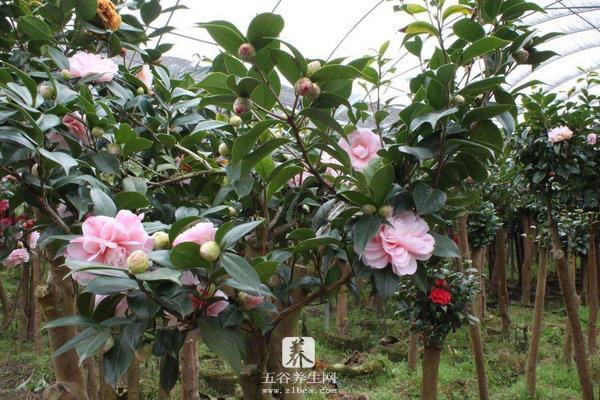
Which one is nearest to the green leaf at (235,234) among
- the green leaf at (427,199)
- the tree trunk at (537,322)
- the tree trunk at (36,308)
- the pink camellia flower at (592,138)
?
the green leaf at (427,199)

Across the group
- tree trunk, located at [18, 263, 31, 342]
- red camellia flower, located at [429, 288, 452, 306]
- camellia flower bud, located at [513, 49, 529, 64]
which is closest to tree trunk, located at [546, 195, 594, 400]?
red camellia flower, located at [429, 288, 452, 306]

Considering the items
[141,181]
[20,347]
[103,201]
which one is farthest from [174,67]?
[20,347]

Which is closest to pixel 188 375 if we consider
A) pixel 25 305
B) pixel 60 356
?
pixel 60 356

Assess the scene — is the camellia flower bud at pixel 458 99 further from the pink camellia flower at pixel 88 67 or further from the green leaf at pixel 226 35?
the pink camellia flower at pixel 88 67

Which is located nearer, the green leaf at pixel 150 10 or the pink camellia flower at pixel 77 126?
the pink camellia flower at pixel 77 126

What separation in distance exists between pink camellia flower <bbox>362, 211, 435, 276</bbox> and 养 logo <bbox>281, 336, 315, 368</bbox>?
33 cm

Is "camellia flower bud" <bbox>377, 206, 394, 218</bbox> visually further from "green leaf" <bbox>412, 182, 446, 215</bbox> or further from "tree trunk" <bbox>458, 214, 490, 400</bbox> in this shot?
"tree trunk" <bbox>458, 214, 490, 400</bbox>

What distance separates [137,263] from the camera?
0.55 m

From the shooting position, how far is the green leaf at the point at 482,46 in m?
0.63

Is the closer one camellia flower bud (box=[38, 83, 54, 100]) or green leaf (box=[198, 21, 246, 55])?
green leaf (box=[198, 21, 246, 55])

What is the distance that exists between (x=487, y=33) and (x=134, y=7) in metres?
0.83

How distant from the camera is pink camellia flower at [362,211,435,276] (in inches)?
26.0

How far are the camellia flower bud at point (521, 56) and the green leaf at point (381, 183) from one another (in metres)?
0.26

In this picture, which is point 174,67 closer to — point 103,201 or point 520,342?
point 103,201
